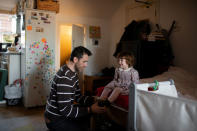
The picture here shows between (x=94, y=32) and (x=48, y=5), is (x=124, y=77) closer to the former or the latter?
(x=48, y=5)

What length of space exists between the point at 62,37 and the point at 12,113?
3.42 m

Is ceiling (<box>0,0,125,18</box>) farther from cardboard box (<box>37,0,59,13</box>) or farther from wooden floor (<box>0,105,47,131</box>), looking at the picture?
wooden floor (<box>0,105,47,131</box>)

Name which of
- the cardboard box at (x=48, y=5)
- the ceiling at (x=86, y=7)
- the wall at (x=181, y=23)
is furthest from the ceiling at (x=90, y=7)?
the wall at (x=181, y=23)

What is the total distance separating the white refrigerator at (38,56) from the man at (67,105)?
81.1 inches

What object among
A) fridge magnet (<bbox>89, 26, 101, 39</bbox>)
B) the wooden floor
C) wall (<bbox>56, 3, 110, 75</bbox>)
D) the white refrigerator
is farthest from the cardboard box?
the wooden floor

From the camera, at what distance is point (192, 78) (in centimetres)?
321

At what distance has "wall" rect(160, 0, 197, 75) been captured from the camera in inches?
139

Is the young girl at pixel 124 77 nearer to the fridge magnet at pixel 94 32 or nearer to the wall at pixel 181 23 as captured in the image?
the wall at pixel 181 23

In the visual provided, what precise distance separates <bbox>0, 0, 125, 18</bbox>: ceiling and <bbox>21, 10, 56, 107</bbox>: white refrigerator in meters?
1.05

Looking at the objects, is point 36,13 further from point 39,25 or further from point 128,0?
point 128,0

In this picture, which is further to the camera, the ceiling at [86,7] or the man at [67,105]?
the ceiling at [86,7]

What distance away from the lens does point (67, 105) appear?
165 cm

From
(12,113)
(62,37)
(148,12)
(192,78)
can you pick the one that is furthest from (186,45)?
(62,37)

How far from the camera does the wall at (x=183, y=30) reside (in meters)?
3.52
